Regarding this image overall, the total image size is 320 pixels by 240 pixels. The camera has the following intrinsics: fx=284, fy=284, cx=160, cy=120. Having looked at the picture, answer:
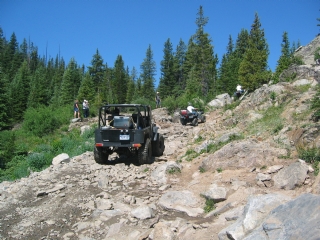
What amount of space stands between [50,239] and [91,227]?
762mm

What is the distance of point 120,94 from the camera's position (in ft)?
216

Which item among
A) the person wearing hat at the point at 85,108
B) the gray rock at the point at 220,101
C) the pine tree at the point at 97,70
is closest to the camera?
the person wearing hat at the point at 85,108

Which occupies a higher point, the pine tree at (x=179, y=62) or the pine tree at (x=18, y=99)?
the pine tree at (x=179, y=62)

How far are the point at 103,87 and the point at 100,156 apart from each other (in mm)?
51066

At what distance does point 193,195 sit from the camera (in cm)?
660

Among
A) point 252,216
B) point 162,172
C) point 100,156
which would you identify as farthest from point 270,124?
point 252,216

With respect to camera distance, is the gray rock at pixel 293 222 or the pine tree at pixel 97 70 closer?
the gray rock at pixel 293 222

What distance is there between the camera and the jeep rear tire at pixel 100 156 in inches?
391

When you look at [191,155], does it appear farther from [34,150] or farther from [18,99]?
[18,99]

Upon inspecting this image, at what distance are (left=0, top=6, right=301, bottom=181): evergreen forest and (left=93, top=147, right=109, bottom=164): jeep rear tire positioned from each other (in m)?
3.05

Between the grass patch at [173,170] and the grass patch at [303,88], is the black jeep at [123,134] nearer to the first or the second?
the grass patch at [173,170]

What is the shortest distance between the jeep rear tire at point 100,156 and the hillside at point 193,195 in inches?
13.1

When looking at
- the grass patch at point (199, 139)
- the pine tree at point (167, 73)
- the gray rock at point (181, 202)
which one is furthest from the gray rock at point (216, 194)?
the pine tree at point (167, 73)

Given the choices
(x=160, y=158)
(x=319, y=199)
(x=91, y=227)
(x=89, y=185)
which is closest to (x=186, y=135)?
(x=160, y=158)
